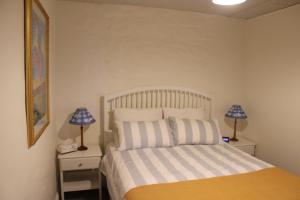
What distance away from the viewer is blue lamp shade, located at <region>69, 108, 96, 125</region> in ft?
8.60

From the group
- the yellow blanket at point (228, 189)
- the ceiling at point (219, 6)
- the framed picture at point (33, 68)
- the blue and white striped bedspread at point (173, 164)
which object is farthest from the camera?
the ceiling at point (219, 6)

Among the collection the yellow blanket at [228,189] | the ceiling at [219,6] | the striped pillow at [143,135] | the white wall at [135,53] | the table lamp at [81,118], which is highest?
the ceiling at [219,6]

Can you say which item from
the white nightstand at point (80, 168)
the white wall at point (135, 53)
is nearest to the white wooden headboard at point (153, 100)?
the white wall at point (135, 53)

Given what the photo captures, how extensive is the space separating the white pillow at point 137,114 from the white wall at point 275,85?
1423 mm

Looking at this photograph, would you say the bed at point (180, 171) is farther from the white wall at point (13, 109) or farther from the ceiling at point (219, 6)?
the ceiling at point (219, 6)

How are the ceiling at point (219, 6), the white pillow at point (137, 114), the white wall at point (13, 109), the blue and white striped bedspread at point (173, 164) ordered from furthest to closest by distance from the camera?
the white pillow at point (137, 114), the ceiling at point (219, 6), the blue and white striped bedspread at point (173, 164), the white wall at point (13, 109)

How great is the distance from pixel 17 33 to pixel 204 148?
2174 millimetres

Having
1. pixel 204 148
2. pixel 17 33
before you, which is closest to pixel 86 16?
pixel 17 33

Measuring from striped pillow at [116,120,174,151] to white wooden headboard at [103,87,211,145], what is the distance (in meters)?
0.35

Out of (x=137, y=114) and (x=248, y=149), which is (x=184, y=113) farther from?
(x=248, y=149)

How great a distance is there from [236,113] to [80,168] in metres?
2.13

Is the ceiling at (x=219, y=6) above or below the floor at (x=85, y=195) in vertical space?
above

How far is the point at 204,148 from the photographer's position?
2680 millimetres

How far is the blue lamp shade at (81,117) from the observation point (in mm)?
2621
